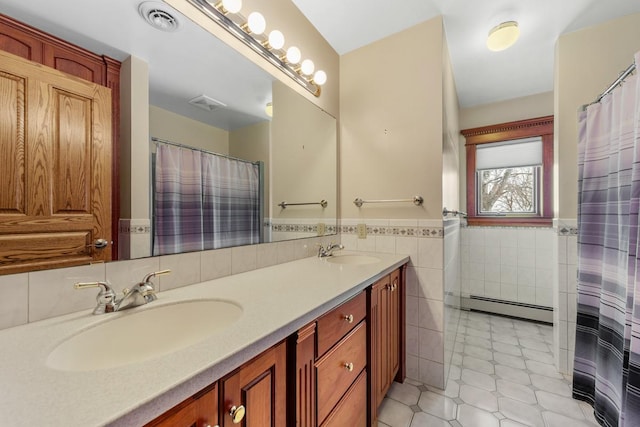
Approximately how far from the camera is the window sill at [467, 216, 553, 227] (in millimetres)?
2627

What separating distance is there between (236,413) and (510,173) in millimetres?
3389

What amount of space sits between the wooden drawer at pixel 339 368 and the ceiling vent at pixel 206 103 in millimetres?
1109

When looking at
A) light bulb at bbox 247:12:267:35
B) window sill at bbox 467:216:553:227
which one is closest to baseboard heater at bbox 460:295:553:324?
window sill at bbox 467:216:553:227

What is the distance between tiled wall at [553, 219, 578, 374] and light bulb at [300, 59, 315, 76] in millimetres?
2023

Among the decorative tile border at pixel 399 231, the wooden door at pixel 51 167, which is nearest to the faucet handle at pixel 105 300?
the wooden door at pixel 51 167

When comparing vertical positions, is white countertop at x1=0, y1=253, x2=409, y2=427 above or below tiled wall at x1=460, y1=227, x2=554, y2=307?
above

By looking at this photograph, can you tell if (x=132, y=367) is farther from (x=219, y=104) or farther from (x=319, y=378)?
(x=219, y=104)

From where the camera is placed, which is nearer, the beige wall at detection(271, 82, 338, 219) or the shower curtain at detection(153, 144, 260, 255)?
the shower curtain at detection(153, 144, 260, 255)

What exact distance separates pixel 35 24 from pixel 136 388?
37.6 inches

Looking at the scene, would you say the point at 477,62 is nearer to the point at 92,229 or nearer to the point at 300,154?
the point at 300,154

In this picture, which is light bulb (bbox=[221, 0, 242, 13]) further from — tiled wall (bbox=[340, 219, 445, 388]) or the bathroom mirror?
tiled wall (bbox=[340, 219, 445, 388])

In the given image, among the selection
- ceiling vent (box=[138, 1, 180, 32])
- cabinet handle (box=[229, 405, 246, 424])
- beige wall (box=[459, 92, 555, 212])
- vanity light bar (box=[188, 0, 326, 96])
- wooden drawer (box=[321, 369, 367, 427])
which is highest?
beige wall (box=[459, 92, 555, 212])

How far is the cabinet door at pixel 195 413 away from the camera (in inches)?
17.5

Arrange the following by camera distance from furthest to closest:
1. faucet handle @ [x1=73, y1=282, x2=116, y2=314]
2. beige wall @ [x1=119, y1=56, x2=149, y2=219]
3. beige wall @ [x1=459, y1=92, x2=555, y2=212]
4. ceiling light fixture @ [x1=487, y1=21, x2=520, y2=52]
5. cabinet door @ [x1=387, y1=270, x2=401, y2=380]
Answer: beige wall @ [x1=459, y1=92, x2=555, y2=212] → ceiling light fixture @ [x1=487, y1=21, x2=520, y2=52] → cabinet door @ [x1=387, y1=270, x2=401, y2=380] → beige wall @ [x1=119, y1=56, x2=149, y2=219] → faucet handle @ [x1=73, y1=282, x2=116, y2=314]
